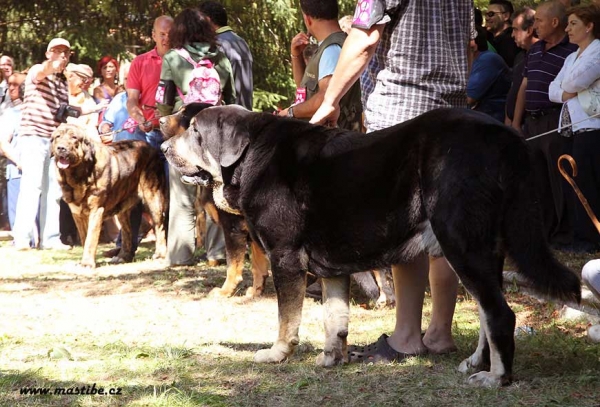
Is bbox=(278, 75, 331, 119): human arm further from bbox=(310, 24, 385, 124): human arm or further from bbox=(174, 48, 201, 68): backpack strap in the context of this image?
bbox=(174, 48, 201, 68): backpack strap

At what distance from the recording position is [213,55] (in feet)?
29.2

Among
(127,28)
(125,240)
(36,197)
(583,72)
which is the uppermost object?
(127,28)

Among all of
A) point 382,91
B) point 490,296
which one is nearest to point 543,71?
point 382,91

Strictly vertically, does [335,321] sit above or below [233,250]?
above

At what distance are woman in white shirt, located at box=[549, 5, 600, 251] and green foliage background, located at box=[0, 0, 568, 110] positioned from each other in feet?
19.6

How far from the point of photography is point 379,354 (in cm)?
516

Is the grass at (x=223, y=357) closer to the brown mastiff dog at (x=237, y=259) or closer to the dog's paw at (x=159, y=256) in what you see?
the brown mastiff dog at (x=237, y=259)

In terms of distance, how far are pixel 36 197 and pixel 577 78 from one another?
25.4ft

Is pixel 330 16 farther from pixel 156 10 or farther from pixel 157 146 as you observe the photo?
pixel 156 10

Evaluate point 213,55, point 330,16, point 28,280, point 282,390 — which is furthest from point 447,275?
point 28,280

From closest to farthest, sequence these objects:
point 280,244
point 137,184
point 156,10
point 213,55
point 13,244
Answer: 1. point 280,244
2. point 213,55
3. point 137,184
4. point 13,244
5. point 156,10

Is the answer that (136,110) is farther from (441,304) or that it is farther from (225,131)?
(441,304)

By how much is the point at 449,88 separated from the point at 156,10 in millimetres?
11069

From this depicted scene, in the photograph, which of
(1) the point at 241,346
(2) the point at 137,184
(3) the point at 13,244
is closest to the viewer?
(1) the point at 241,346
